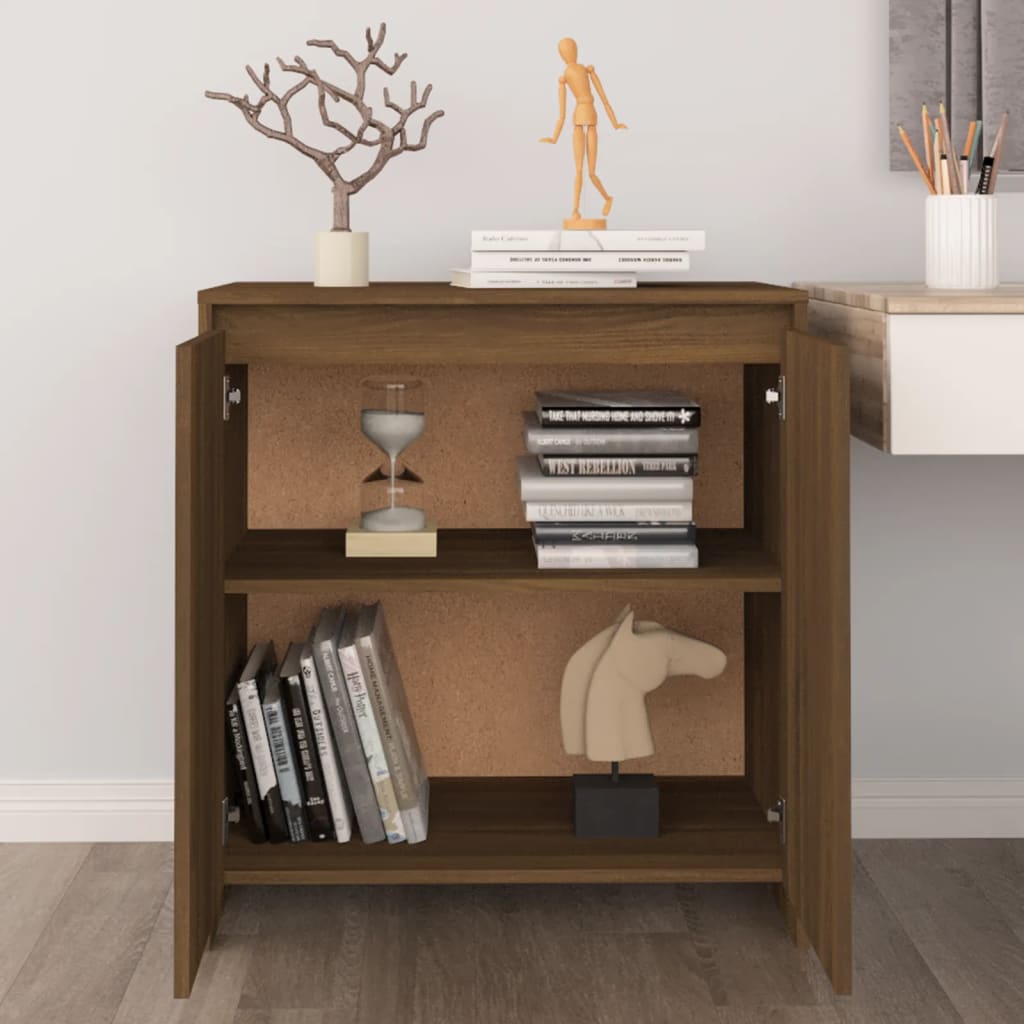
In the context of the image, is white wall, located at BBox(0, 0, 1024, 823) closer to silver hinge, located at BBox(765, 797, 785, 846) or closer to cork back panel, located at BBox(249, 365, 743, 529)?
cork back panel, located at BBox(249, 365, 743, 529)

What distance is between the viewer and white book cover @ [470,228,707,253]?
6.47 feet

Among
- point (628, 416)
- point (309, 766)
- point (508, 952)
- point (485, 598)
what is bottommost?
point (508, 952)

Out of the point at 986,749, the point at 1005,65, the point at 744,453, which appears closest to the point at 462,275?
the point at 744,453

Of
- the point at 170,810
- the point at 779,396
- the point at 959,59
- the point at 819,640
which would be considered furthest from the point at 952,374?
the point at 170,810

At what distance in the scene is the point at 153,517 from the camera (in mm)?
2385

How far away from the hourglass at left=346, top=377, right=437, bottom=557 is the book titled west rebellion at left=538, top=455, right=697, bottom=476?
22 centimetres

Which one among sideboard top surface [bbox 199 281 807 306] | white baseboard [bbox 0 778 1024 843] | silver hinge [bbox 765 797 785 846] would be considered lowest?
white baseboard [bbox 0 778 1024 843]

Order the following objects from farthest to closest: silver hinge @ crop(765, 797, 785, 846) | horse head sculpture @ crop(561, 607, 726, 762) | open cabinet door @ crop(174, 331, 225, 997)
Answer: horse head sculpture @ crop(561, 607, 726, 762) → silver hinge @ crop(765, 797, 785, 846) → open cabinet door @ crop(174, 331, 225, 997)

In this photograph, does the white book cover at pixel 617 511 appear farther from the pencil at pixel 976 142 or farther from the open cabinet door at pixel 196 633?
the pencil at pixel 976 142

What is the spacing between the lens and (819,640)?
1819mm

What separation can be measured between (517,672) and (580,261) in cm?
74

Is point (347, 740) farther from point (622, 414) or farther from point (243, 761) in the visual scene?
point (622, 414)

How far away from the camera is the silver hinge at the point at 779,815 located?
6.68 ft

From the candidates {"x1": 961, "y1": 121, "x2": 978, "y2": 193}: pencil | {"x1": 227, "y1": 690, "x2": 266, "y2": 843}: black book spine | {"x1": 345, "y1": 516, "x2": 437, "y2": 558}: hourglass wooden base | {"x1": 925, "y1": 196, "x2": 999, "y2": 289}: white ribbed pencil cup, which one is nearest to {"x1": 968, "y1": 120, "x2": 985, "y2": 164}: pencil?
{"x1": 961, "y1": 121, "x2": 978, "y2": 193}: pencil
